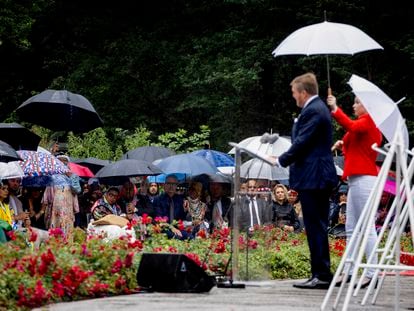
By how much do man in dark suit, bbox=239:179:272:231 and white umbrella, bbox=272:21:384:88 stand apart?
1591mm

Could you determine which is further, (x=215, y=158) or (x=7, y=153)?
(x=215, y=158)

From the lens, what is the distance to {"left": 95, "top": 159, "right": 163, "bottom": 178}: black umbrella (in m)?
19.3

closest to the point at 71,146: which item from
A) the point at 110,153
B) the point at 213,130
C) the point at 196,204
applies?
the point at 110,153

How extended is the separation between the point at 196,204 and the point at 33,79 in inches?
857

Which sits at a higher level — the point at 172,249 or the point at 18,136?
the point at 18,136

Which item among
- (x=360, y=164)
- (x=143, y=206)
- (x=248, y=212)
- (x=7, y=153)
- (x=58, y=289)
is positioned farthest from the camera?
(x=143, y=206)

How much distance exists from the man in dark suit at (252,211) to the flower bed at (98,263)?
13 cm

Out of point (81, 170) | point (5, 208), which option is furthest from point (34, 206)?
point (81, 170)

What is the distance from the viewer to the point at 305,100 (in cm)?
1087

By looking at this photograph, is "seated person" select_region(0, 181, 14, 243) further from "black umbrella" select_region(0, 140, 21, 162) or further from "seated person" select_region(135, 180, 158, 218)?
"seated person" select_region(135, 180, 158, 218)

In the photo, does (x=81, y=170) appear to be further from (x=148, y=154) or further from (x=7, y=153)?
(x=7, y=153)

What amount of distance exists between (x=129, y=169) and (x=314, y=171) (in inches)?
359

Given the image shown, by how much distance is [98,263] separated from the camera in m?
9.96

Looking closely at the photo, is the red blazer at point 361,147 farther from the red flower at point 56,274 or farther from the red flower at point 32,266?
the red flower at point 32,266
